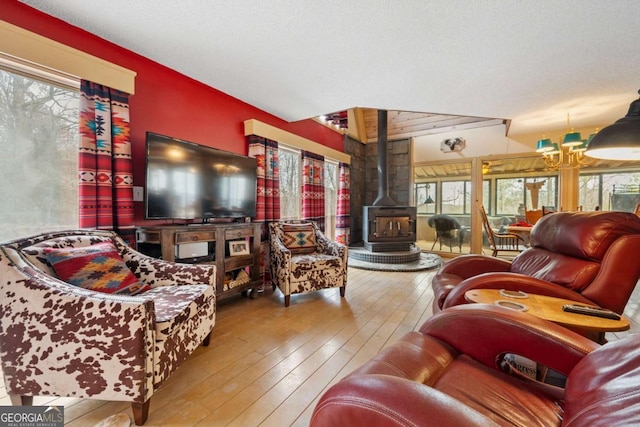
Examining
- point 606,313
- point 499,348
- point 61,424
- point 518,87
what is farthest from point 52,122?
point 518,87

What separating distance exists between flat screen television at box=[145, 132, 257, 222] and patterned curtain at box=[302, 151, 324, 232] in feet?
3.72

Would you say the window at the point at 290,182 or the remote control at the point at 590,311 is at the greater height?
the window at the point at 290,182

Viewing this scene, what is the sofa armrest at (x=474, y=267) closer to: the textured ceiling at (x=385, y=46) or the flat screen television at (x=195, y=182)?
the textured ceiling at (x=385, y=46)

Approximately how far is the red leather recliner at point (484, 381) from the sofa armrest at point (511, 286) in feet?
1.82

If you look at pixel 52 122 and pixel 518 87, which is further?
pixel 518 87

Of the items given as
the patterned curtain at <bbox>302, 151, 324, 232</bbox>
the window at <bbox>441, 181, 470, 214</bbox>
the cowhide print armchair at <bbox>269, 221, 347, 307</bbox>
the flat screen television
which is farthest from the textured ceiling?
the window at <bbox>441, 181, 470, 214</bbox>

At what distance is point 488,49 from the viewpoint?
212cm

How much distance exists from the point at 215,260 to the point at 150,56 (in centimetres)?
187

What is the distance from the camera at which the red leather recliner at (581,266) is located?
1402 mm

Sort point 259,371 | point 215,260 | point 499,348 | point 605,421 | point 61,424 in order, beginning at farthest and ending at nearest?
point 215,260, point 259,371, point 61,424, point 499,348, point 605,421

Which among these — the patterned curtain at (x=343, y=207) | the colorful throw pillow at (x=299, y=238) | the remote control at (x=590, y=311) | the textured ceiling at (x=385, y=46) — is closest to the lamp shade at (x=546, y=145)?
the textured ceiling at (x=385, y=46)

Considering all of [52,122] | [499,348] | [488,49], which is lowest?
[499,348]

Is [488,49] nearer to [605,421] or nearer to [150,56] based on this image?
[605,421]

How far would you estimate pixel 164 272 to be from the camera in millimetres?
1860
